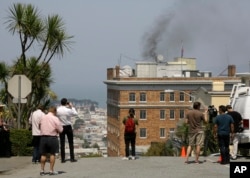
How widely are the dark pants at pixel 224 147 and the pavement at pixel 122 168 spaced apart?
27 centimetres

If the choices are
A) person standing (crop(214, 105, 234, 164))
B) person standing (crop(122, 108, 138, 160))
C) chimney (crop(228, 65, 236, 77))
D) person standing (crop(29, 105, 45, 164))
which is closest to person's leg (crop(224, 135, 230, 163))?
person standing (crop(214, 105, 234, 164))

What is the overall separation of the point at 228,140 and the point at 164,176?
3795 mm

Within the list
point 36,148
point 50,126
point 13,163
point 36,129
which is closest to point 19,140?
point 13,163

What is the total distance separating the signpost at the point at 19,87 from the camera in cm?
2411

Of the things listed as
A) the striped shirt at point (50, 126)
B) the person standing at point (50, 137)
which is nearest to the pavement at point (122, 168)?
the person standing at point (50, 137)

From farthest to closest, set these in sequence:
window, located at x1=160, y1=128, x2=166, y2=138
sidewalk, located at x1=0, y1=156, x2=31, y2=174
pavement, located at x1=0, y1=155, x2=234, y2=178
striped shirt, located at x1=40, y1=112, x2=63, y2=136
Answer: window, located at x1=160, y1=128, x2=166, y2=138 < sidewalk, located at x1=0, y1=156, x2=31, y2=174 < striped shirt, located at x1=40, y1=112, x2=63, y2=136 < pavement, located at x1=0, y1=155, x2=234, y2=178

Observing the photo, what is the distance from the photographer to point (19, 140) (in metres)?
24.6

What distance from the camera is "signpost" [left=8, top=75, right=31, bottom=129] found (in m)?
24.1

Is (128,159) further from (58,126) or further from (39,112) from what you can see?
(58,126)

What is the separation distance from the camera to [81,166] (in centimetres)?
2077

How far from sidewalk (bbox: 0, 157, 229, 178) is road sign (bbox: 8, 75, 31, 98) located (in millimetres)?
2118

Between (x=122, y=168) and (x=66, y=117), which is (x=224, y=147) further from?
(x=66, y=117)

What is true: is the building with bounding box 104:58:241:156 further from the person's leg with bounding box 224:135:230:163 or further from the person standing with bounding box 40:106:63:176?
the person standing with bounding box 40:106:63:176

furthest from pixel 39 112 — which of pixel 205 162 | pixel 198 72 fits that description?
pixel 198 72
